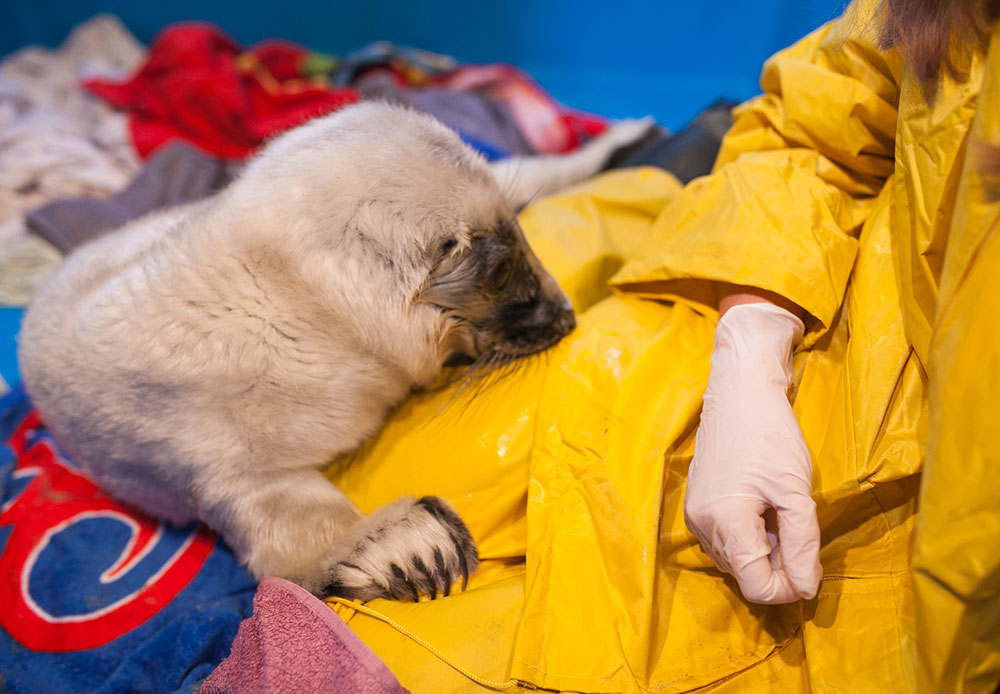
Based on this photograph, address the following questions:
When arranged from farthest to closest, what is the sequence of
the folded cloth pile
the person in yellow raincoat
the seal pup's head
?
the folded cloth pile
the seal pup's head
the person in yellow raincoat

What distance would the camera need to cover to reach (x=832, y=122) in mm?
1270

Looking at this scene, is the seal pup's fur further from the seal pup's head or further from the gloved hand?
the gloved hand

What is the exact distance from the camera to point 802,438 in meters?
1.05

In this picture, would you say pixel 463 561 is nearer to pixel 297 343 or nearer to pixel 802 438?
pixel 297 343

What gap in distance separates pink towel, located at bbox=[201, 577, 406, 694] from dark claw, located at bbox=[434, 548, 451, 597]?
204 millimetres

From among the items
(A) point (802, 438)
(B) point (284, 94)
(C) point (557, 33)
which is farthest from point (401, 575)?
(C) point (557, 33)

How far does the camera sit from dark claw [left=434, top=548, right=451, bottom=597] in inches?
48.7

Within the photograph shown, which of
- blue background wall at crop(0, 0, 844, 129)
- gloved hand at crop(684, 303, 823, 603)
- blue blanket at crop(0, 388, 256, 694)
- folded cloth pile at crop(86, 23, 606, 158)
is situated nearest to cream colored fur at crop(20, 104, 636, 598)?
blue blanket at crop(0, 388, 256, 694)

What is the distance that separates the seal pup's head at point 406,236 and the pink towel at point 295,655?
45 centimetres

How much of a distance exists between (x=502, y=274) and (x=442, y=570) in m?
0.56

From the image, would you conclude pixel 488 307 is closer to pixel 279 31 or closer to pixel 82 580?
pixel 82 580

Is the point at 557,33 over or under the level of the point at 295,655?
over

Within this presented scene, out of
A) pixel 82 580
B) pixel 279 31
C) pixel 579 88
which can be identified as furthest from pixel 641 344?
pixel 279 31

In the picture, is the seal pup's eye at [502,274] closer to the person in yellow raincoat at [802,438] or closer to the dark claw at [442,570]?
the person in yellow raincoat at [802,438]
